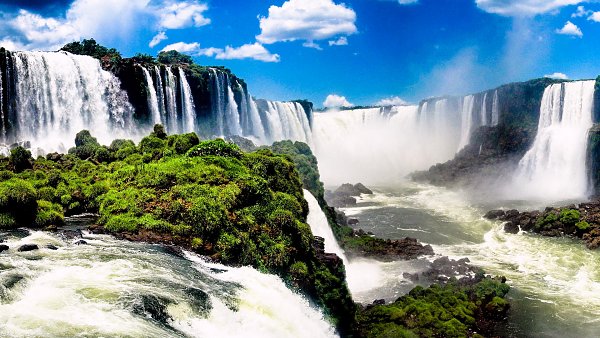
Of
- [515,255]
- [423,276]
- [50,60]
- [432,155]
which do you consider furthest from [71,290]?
[432,155]

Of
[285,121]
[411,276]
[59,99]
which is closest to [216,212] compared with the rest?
[411,276]

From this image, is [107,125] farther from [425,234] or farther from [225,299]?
[225,299]

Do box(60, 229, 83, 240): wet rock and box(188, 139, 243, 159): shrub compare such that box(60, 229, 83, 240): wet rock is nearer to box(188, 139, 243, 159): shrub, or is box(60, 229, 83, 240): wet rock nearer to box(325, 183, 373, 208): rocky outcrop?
box(188, 139, 243, 159): shrub

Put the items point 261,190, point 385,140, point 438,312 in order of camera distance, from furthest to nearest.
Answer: point 385,140 < point 438,312 < point 261,190

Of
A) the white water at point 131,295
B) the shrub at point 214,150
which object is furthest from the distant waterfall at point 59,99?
the white water at point 131,295

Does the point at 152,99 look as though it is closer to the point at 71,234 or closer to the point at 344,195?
the point at 344,195

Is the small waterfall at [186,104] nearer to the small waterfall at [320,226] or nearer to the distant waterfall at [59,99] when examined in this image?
the distant waterfall at [59,99]
